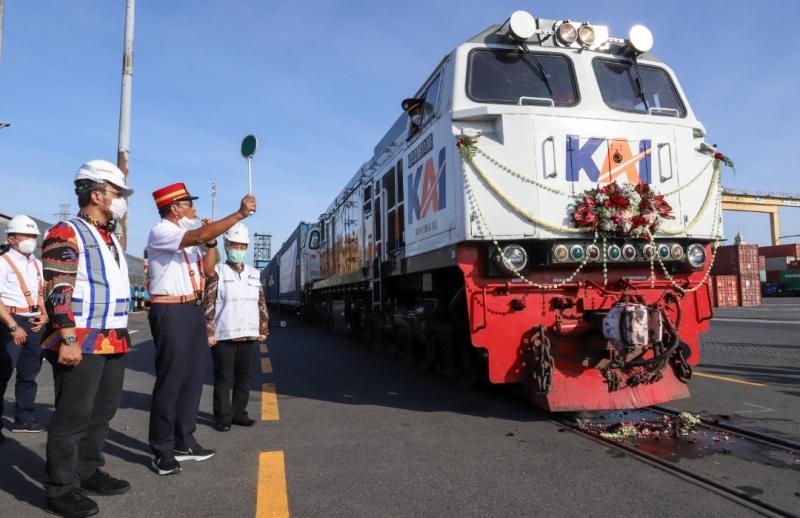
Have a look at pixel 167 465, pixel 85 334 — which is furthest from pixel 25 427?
pixel 85 334

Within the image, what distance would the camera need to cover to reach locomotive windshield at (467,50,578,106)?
5391 mm

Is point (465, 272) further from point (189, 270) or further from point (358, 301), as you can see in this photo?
point (358, 301)

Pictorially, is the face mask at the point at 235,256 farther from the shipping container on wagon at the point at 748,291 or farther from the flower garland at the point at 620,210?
the shipping container on wagon at the point at 748,291

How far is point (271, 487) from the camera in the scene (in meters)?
3.48

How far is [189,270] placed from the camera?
13.3 feet

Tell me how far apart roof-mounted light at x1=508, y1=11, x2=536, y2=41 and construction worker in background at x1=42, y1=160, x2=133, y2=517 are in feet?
12.4

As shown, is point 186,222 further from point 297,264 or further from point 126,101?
point 297,264

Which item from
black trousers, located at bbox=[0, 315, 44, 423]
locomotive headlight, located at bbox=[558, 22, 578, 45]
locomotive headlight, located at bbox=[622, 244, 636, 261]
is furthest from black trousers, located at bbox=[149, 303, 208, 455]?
locomotive headlight, located at bbox=[558, 22, 578, 45]

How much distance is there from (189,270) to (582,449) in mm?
3129

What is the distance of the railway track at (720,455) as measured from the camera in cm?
323

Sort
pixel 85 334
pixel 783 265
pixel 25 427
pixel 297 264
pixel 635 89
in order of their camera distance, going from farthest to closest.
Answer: pixel 783 265 → pixel 297 264 → pixel 635 89 → pixel 25 427 → pixel 85 334

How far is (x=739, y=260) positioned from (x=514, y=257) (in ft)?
115

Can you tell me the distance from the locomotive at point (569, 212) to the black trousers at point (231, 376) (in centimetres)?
198

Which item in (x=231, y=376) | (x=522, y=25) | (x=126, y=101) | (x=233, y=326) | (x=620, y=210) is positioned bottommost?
(x=231, y=376)
